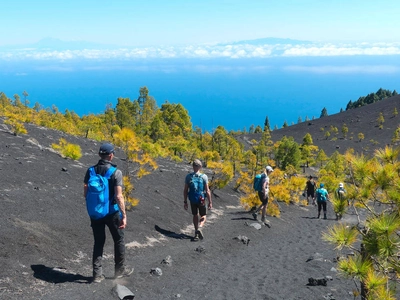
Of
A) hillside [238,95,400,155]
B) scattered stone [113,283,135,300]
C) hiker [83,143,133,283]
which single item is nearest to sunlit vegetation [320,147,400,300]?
scattered stone [113,283,135,300]

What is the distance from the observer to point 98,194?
577 centimetres

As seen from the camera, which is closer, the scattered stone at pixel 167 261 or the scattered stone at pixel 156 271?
the scattered stone at pixel 156 271

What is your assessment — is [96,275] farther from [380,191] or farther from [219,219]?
[219,219]

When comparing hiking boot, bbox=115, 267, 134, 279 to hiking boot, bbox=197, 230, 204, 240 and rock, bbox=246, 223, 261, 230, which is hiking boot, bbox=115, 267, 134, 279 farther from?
rock, bbox=246, 223, 261, 230

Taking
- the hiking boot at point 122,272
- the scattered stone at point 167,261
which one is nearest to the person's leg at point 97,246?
the hiking boot at point 122,272

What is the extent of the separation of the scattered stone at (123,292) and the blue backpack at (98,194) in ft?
3.97

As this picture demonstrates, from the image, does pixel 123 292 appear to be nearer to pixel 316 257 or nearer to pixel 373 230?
pixel 373 230

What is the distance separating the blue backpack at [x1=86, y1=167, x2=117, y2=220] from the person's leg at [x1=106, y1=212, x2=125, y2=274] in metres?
0.23

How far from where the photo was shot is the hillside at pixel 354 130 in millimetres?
87938

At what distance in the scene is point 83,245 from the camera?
25.2ft

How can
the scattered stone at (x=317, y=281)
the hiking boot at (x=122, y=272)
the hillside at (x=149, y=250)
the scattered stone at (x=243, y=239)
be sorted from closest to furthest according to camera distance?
the hillside at (x=149, y=250) < the hiking boot at (x=122, y=272) < the scattered stone at (x=317, y=281) < the scattered stone at (x=243, y=239)

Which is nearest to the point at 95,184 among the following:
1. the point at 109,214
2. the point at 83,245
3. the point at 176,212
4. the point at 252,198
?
the point at 109,214

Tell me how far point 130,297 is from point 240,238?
18.0ft

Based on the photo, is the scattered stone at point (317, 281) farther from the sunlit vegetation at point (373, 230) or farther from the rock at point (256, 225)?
the rock at point (256, 225)
